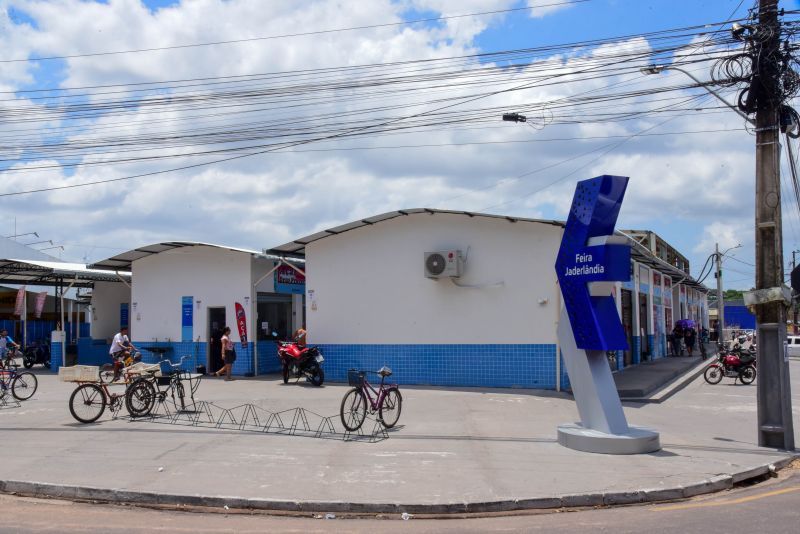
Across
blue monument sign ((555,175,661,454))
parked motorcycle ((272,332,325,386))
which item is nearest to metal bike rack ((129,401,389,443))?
blue monument sign ((555,175,661,454))

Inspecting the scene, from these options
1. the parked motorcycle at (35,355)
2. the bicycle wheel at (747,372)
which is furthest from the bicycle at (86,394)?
the parked motorcycle at (35,355)

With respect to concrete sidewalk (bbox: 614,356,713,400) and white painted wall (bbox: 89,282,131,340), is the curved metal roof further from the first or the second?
white painted wall (bbox: 89,282,131,340)

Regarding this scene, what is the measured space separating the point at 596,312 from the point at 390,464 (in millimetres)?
3799

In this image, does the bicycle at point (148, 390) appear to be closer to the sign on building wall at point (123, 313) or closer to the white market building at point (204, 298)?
the white market building at point (204, 298)

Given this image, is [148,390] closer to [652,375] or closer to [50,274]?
[652,375]

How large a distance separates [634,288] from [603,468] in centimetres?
1776

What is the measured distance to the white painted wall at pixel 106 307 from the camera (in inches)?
1157

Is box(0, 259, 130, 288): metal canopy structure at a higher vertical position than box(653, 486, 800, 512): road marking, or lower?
higher

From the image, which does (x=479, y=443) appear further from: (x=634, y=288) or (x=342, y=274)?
(x=634, y=288)

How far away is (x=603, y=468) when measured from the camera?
960 cm

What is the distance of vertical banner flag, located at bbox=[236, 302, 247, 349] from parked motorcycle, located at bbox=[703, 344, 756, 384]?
14.1m

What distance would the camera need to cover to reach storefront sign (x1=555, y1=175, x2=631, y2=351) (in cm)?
1072

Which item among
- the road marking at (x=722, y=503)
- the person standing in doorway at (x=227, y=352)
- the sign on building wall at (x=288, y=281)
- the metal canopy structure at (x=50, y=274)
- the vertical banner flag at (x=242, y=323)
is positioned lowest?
the road marking at (x=722, y=503)

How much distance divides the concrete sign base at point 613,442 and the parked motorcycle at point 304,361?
9691mm
